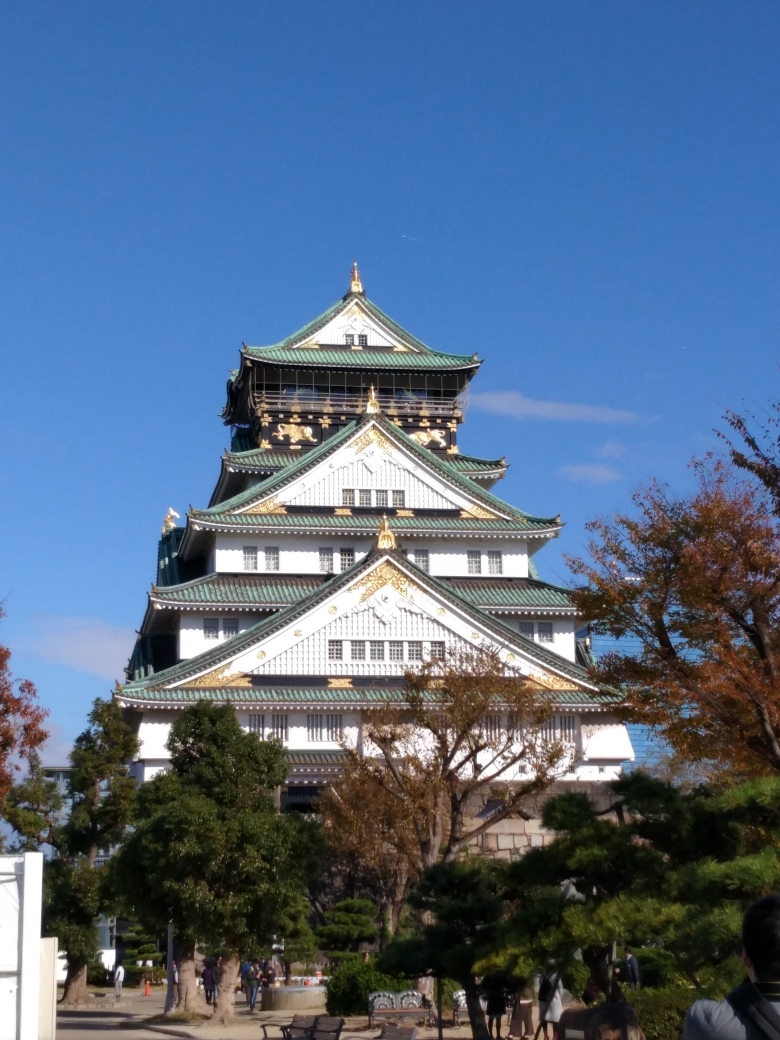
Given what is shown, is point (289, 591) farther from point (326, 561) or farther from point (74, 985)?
point (74, 985)

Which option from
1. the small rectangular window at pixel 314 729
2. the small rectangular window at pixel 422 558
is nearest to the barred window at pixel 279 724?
the small rectangular window at pixel 314 729

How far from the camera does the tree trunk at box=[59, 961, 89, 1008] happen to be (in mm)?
34906

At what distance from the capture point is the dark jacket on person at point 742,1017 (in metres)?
4.97

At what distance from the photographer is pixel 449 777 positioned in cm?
3038

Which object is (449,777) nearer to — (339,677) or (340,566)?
(339,677)

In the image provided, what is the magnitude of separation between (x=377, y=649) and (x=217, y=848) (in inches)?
785

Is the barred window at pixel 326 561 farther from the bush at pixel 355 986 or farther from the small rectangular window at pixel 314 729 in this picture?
the bush at pixel 355 986

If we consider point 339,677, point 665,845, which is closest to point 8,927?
point 665,845

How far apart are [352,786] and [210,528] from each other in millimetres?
15491

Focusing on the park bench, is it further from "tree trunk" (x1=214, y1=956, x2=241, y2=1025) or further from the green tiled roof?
the green tiled roof

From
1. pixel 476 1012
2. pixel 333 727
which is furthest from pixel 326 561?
pixel 476 1012

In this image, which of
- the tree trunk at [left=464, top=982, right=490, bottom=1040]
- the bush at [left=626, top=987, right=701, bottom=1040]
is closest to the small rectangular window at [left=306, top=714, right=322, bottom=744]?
the tree trunk at [left=464, top=982, right=490, bottom=1040]

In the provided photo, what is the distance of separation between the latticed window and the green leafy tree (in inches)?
896

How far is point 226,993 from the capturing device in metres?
27.7
